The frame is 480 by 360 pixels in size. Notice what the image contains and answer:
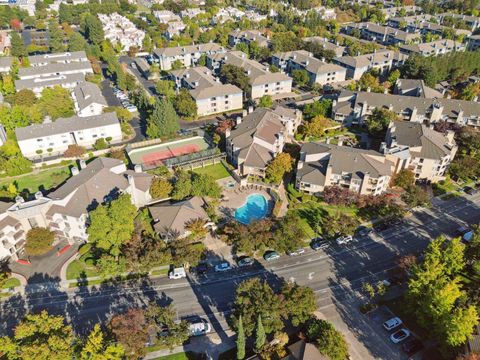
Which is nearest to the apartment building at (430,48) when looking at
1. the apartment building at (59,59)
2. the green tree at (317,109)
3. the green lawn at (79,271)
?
the green tree at (317,109)

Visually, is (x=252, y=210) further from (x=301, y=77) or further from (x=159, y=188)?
(x=301, y=77)

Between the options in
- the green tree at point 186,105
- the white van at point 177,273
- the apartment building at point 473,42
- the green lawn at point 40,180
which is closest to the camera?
the white van at point 177,273

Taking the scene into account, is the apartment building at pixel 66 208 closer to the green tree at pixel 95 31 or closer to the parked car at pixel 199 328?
the parked car at pixel 199 328

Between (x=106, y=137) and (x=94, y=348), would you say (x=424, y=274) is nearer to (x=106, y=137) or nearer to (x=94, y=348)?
(x=94, y=348)

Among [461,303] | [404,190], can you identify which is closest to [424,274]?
[461,303]

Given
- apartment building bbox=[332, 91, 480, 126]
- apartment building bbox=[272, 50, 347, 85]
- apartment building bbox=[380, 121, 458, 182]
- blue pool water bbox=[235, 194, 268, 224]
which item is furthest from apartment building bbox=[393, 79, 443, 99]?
blue pool water bbox=[235, 194, 268, 224]

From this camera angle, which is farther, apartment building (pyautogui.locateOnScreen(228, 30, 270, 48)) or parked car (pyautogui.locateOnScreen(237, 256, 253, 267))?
apartment building (pyautogui.locateOnScreen(228, 30, 270, 48))

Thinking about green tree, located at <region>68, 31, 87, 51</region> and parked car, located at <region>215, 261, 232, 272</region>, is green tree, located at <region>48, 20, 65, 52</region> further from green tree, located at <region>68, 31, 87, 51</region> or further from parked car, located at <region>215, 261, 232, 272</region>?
parked car, located at <region>215, 261, 232, 272</region>

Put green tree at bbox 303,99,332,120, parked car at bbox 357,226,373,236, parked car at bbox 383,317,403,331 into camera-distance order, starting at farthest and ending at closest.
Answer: green tree at bbox 303,99,332,120
parked car at bbox 357,226,373,236
parked car at bbox 383,317,403,331
